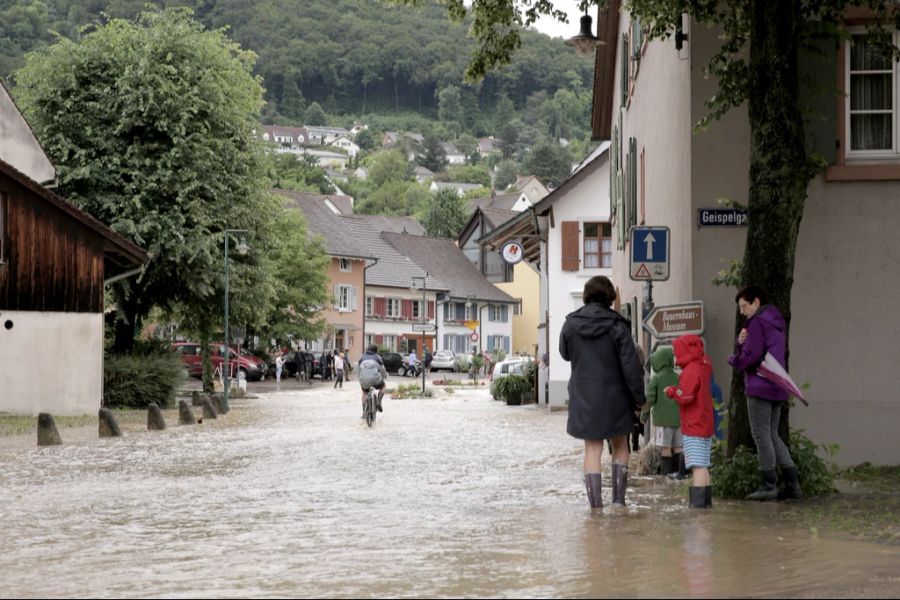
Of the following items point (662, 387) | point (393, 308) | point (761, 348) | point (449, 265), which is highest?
point (449, 265)

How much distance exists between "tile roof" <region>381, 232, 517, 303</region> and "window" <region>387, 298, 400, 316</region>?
4.15 meters

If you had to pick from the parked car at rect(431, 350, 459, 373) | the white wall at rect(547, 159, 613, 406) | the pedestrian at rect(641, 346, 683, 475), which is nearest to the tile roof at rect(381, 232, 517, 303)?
the parked car at rect(431, 350, 459, 373)

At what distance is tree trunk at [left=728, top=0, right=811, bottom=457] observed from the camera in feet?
39.4

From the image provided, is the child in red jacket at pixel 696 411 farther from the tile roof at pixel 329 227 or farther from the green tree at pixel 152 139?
the tile roof at pixel 329 227

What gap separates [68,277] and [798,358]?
77.6ft

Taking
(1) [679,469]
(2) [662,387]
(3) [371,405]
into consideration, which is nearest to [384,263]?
(3) [371,405]

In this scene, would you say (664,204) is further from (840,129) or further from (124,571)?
(124,571)

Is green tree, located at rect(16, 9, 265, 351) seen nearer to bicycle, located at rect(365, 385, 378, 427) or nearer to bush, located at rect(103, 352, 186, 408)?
bush, located at rect(103, 352, 186, 408)

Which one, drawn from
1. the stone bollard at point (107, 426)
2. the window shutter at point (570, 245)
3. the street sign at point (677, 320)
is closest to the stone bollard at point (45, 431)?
the stone bollard at point (107, 426)

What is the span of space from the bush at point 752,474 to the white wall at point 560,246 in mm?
27391

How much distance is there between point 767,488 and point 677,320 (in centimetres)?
282

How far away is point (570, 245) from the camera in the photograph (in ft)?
133

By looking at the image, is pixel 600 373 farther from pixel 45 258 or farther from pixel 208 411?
pixel 45 258

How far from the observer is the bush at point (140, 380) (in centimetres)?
3947
